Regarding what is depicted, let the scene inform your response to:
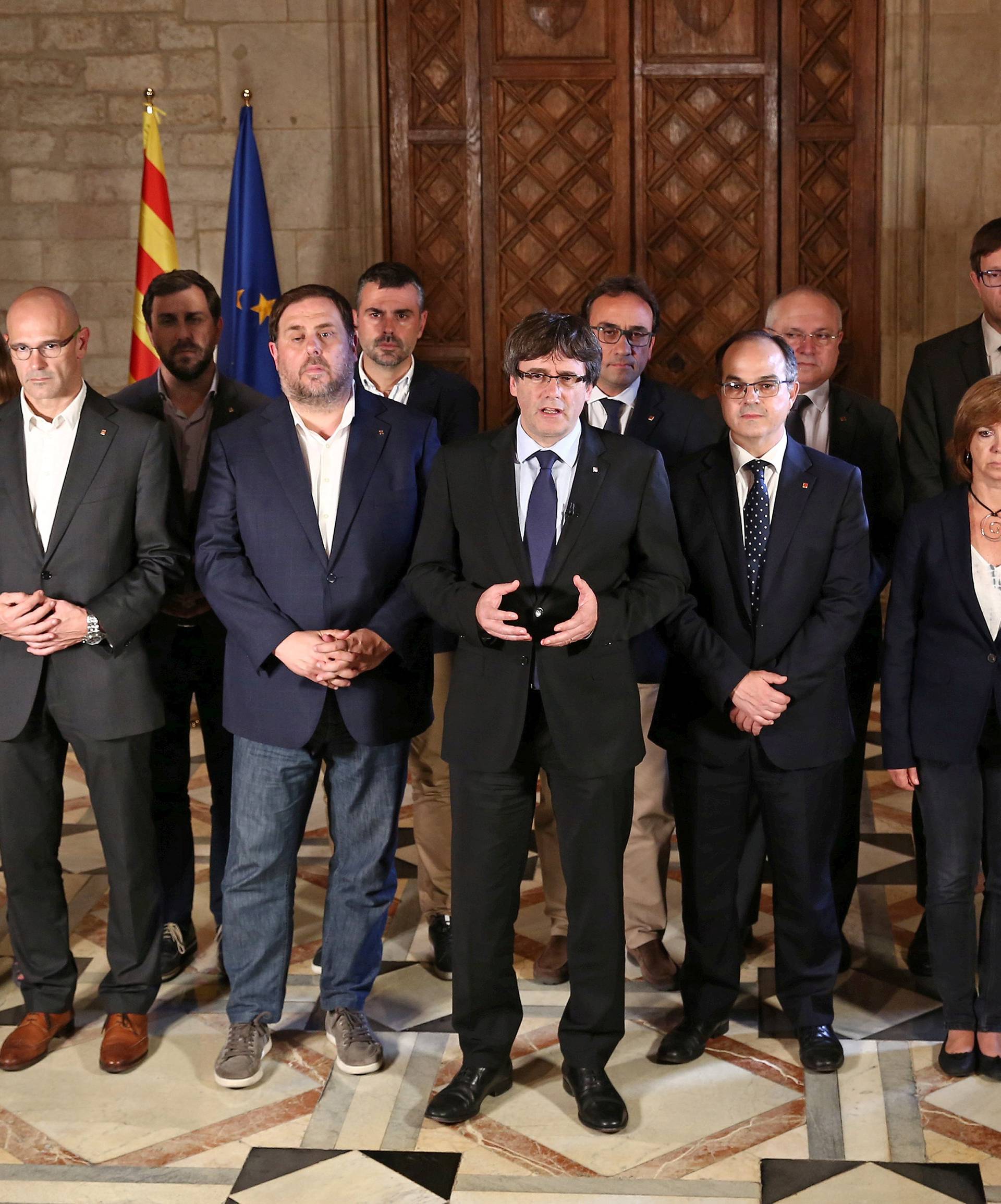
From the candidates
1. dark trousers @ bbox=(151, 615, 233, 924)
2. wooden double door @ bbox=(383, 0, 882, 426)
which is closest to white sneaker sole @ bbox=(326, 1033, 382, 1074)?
dark trousers @ bbox=(151, 615, 233, 924)

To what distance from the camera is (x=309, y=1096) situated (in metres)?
3.25

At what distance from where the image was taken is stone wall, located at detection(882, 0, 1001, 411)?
693 cm

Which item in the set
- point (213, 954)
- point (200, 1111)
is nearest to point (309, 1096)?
point (200, 1111)

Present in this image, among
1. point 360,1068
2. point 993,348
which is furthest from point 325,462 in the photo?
point 993,348

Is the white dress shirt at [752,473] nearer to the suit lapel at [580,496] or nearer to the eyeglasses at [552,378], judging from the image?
the suit lapel at [580,496]

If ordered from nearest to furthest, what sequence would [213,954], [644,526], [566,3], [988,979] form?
[644,526]
[988,979]
[213,954]
[566,3]

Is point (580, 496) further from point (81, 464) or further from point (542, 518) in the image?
point (81, 464)

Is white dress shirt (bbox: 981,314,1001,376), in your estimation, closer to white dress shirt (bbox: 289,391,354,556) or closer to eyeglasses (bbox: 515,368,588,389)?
eyeglasses (bbox: 515,368,588,389)

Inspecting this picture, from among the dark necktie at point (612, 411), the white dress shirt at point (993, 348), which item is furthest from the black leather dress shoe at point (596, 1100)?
the white dress shirt at point (993, 348)

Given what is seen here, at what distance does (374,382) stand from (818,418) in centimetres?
132

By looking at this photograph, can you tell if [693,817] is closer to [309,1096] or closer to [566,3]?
[309,1096]

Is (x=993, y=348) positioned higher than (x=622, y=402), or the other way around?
(x=993, y=348)

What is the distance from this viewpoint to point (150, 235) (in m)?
6.68

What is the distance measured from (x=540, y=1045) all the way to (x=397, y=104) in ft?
17.1
